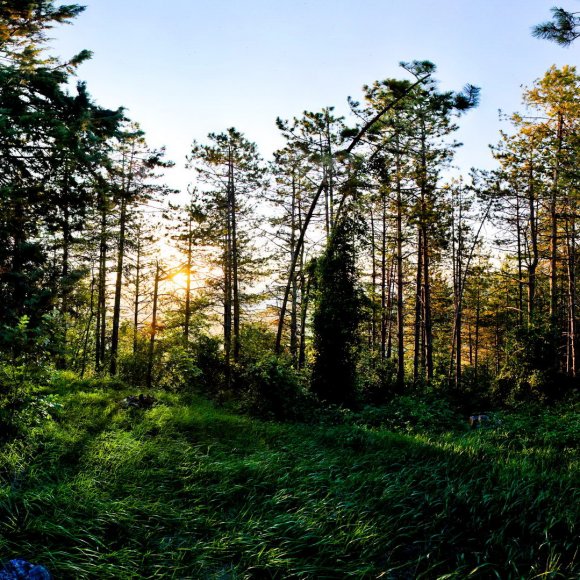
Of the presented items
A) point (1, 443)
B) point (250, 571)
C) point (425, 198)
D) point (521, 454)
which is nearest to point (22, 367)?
point (1, 443)

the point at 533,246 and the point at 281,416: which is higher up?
the point at 533,246

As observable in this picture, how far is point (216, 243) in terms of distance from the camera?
20000mm

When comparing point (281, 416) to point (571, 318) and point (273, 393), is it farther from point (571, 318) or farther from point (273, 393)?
point (571, 318)

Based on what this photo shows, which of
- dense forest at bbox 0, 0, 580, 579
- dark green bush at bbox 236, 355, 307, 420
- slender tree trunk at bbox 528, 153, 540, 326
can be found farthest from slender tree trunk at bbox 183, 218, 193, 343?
slender tree trunk at bbox 528, 153, 540, 326

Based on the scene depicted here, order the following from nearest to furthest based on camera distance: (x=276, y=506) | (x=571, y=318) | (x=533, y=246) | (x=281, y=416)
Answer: (x=276, y=506)
(x=281, y=416)
(x=571, y=318)
(x=533, y=246)

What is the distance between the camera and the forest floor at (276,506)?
10.4 feet

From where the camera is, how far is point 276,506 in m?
4.21

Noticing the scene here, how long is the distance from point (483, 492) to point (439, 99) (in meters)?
7.76

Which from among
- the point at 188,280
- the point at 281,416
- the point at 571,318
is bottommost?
the point at 281,416

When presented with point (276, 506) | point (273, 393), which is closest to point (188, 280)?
point (273, 393)

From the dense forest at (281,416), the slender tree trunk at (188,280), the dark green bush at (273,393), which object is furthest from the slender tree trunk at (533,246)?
the slender tree trunk at (188,280)

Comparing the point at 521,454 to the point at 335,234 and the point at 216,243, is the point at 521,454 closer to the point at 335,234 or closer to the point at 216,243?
the point at 335,234

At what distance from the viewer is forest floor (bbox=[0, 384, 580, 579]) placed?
10.4 feet

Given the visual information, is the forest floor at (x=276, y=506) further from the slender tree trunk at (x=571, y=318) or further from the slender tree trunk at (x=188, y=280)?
the slender tree trunk at (x=188, y=280)
